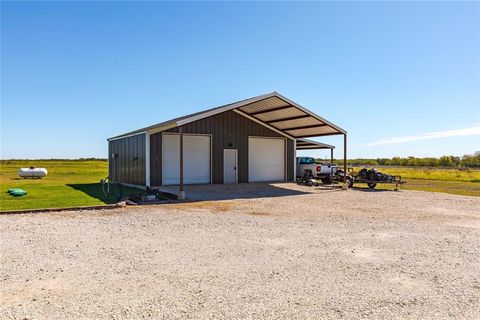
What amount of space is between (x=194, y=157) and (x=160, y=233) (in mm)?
10433

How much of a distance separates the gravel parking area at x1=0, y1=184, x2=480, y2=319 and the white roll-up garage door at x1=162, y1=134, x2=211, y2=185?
7.46 m

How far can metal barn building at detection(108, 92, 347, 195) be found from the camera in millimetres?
15875

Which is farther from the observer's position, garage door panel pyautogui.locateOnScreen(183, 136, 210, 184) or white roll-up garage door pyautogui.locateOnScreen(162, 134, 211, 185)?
garage door panel pyautogui.locateOnScreen(183, 136, 210, 184)

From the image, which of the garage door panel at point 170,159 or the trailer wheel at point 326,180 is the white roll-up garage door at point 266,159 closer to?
the trailer wheel at point 326,180

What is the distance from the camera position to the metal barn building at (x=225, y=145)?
15.9m

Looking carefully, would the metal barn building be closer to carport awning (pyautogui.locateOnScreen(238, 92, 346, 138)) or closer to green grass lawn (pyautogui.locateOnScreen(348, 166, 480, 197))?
carport awning (pyautogui.locateOnScreen(238, 92, 346, 138))

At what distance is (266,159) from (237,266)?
15.1 metres

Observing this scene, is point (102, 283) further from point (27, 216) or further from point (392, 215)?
point (392, 215)

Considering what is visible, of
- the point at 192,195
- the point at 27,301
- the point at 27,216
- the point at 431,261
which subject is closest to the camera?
the point at 27,301

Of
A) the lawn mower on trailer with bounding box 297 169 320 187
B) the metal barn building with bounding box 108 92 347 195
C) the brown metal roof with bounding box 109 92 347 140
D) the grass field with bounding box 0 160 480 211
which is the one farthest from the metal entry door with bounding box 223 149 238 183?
the grass field with bounding box 0 160 480 211

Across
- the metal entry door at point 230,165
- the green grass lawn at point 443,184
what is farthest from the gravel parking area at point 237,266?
the green grass lawn at point 443,184

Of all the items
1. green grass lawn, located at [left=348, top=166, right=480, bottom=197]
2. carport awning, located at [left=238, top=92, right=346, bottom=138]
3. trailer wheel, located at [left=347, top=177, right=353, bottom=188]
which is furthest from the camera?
trailer wheel, located at [left=347, top=177, right=353, bottom=188]

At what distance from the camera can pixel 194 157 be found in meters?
17.1

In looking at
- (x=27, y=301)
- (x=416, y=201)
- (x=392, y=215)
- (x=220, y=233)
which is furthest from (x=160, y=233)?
(x=416, y=201)
